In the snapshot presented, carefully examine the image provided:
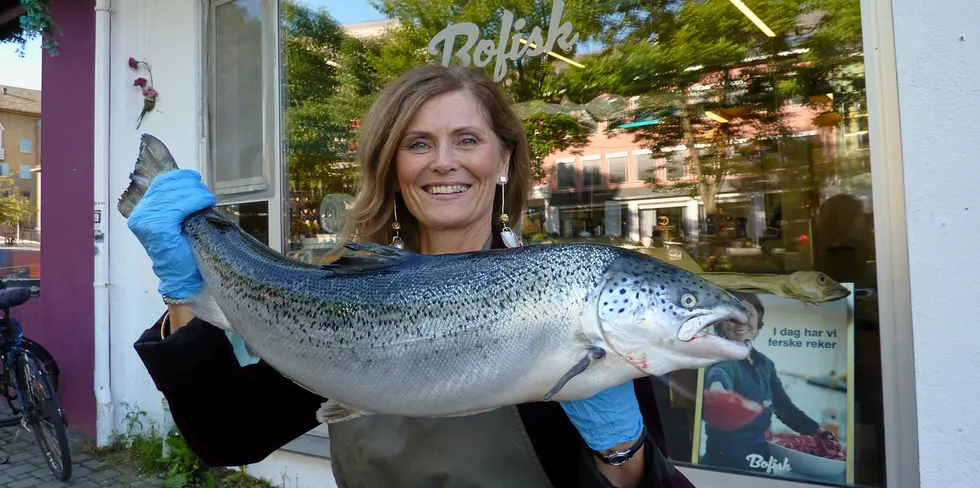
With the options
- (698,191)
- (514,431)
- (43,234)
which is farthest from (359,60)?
(514,431)

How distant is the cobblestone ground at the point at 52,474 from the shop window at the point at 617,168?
173 inches

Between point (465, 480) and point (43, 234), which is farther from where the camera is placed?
point (43, 234)

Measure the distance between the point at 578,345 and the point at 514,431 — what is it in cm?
45

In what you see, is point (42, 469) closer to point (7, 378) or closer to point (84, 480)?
point (84, 480)

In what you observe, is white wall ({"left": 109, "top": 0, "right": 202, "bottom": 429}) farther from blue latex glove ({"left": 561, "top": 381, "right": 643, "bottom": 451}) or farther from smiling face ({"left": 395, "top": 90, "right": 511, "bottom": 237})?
blue latex glove ({"left": 561, "top": 381, "right": 643, "bottom": 451})

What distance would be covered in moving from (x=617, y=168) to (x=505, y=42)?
1.40 meters

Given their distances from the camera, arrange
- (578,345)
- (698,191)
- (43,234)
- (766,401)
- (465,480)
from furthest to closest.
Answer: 1. (43,234)
2. (698,191)
3. (766,401)
4. (465,480)
5. (578,345)

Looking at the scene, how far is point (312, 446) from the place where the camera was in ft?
13.7

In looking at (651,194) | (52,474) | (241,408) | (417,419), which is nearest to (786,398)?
(651,194)

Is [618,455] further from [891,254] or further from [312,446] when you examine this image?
[312,446]

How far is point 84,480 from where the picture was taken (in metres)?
4.62

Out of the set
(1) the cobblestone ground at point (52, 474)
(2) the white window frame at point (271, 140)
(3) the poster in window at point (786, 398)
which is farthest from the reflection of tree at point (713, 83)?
(1) the cobblestone ground at point (52, 474)

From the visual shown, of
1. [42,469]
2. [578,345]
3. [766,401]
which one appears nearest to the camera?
[578,345]

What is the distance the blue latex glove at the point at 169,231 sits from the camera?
1718 mm
